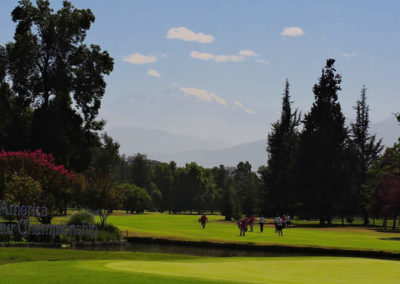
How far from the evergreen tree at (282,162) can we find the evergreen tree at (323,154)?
601 centimetres

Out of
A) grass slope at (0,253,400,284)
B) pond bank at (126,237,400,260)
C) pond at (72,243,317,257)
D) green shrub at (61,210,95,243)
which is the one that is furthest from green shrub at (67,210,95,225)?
grass slope at (0,253,400,284)

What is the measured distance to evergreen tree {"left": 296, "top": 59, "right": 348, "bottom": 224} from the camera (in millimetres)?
91125

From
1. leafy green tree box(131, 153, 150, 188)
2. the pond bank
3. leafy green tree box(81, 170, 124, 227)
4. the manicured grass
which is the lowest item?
the pond bank

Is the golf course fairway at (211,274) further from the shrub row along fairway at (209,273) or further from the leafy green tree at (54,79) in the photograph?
the leafy green tree at (54,79)

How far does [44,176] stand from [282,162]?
69.7 metres

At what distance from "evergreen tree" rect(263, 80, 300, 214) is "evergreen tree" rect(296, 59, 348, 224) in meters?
6.01

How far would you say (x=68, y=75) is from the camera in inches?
2685

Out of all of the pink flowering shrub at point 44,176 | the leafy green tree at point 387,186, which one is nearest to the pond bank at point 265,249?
the pink flowering shrub at point 44,176

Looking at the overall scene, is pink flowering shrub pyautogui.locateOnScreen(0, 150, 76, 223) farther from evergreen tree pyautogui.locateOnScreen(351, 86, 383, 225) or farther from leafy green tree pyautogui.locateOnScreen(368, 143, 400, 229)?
evergreen tree pyautogui.locateOnScreen(351, 86, 383, 225)

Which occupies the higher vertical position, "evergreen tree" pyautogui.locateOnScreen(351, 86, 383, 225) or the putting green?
"evergreen tree" pyautogui.locateOnScreen(351, 86, 383, 225)

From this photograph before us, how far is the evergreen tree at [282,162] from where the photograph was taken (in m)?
105

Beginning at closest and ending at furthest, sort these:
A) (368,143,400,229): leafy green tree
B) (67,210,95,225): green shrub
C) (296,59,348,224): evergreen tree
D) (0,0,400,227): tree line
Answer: (67,210,95,225): green shrub < (0,0,400,227): tree line < (368,143,400,229): leafy green tree < (296,59,348,224): evergreen tree

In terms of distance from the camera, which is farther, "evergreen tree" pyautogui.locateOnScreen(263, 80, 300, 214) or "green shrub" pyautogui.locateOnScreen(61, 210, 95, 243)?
"evergreen tree" pyautogui.locateOnScreen(263, 80, 300, 214)

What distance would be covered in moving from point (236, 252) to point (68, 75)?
37.3 m
